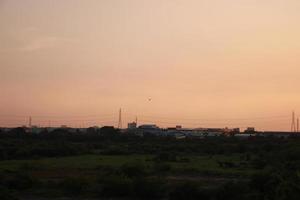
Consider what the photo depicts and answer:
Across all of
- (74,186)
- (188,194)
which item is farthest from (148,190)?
(74,186)

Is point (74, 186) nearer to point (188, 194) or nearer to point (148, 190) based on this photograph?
point (148, 190)

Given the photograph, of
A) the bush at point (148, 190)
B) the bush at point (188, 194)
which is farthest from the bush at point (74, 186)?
the bush at point (188, 194)

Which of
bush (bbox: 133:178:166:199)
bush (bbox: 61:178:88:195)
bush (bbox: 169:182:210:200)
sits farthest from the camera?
bush (bbox: 61:178:88:195)

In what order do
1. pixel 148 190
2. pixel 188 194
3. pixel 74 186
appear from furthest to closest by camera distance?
pixel 74 186 → pixel 148 190 → pixel 188 194

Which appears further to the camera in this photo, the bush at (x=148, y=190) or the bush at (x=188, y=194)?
the bush at (x=148, y=190)

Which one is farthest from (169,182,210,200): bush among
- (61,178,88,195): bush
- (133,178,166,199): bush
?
(61,178,88,195): bush

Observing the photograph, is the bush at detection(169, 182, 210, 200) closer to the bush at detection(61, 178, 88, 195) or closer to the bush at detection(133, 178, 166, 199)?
the bush at detection(133, 178, 166, 199)

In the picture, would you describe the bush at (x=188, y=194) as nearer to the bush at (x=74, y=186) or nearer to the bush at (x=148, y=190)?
the bush at (x=148, y=190)

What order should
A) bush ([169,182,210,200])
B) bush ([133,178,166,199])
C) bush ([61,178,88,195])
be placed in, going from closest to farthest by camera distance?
bush ([169,182,210,200]), bush ([133,178,166,199]), bush ([61,178,88,195])

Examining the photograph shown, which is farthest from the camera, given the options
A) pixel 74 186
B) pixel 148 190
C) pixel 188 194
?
pixel 74 186

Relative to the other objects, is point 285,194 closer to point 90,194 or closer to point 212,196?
point 212,196

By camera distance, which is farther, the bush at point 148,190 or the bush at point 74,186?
the bush at point 74,186

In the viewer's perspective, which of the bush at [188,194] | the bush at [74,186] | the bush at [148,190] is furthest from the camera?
the bush at [74,186]

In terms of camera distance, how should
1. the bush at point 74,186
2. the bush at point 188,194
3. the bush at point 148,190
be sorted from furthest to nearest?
the bush at point 74,186 < the bush at point 148,190 < the bush at point 188,194
